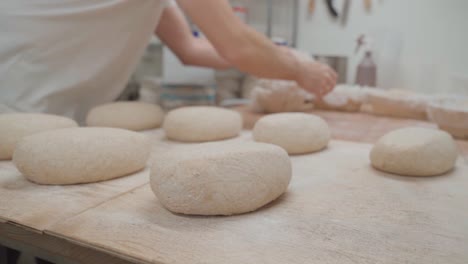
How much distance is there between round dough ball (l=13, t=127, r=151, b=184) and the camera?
942 mm

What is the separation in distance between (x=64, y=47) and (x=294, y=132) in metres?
0.89

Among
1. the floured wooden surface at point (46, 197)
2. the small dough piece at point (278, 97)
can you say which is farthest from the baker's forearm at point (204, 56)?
the floured wooden surface at point (46, 197)

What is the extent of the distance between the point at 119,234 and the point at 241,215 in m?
0.24

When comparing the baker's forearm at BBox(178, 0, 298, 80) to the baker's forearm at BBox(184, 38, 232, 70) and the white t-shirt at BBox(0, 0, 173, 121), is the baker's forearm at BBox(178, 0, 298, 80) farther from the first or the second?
the baker's forearm at BBox(184, 38, 232, 70)

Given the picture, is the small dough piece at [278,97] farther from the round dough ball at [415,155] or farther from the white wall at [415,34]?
the round dough ball at [415,155]

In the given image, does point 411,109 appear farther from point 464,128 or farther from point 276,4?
point 276,4

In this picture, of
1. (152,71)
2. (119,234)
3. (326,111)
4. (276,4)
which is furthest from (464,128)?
(152,71)

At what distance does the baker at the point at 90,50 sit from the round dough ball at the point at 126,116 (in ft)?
0.57

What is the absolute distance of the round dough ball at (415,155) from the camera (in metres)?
1.06

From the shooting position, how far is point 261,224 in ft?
2.53

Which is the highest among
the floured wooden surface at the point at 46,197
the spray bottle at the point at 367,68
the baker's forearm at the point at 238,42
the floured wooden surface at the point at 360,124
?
the baker's forearm at the point at 238,42

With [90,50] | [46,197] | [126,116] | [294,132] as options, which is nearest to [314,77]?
[294,132]

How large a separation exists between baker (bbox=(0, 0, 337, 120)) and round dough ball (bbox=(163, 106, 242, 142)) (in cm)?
26

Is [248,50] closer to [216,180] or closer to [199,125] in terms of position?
[199,125]
